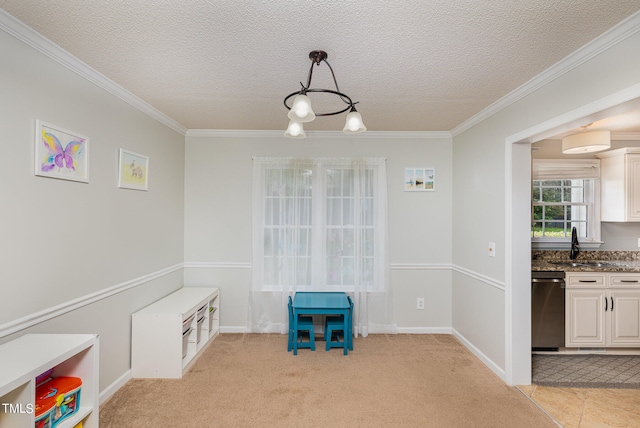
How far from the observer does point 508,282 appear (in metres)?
2.72

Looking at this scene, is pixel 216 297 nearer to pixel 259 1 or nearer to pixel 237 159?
pixel 237 159

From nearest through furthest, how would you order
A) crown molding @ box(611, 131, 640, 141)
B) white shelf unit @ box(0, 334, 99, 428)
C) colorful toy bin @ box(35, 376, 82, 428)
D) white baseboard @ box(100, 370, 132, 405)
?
white shelf unit @ box(0, 334, 99, 428)
colorful toy bin @ box(35, 376, 82, 428)
white baseboard @ box(100, 370, 132, 405)
crown molding @ box(611, 131, 640, 141)

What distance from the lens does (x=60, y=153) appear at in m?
2.04

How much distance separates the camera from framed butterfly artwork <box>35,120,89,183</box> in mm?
1885

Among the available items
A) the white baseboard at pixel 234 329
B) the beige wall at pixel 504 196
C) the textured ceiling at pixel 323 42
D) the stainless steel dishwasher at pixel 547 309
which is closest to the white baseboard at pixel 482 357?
the beige wall at pixel 504 196

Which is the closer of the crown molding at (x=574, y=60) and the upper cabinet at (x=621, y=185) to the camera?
the crown molding at (x=574, y=60)

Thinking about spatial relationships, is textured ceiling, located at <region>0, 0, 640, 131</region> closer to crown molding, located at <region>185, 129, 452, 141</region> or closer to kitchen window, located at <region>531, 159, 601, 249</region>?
crown molding, located at <region>185, 129, 452, 141</region>

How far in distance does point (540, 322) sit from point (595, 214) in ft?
5.62

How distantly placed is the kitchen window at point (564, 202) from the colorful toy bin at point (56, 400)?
15.3ft

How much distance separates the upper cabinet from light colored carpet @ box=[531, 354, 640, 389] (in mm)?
1582

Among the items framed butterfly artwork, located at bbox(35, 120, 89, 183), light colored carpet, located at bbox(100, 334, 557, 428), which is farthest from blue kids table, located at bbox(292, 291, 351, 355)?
framed butterfly artwork, located at bbox(35, 120, 89, 183)

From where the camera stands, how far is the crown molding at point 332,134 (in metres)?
3.90

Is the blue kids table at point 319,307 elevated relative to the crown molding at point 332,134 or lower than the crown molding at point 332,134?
lower

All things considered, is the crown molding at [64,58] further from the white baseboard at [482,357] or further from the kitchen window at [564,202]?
the kitchen window at [564,202]
